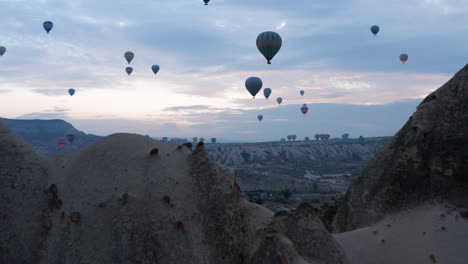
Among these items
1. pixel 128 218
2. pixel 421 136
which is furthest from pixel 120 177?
pixel 421 136

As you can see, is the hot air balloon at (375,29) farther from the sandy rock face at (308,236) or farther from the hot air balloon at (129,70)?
the sandy rock face at (308,236)

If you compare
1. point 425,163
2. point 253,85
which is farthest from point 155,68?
point 425,163

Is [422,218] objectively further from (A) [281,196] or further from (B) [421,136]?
(A) [281,196]

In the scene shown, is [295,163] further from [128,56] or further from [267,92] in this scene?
[128,56]

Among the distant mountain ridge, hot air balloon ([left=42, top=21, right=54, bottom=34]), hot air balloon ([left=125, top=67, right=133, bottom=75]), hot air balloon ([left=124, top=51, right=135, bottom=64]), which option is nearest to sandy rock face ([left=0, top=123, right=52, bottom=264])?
hot air balloon ([left=42, top=21, right=54, bottom=34])

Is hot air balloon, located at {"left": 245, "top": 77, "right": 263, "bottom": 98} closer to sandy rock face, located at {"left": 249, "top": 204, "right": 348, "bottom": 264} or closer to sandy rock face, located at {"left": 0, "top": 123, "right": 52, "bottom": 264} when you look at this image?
sandy rock face, located at {"left": 249, "top": 204, "right": 348, "bottom": 264}

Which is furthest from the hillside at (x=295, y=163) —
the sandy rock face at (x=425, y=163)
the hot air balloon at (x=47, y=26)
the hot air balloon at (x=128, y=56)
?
the sandy rock face at (x=425, y=163)
